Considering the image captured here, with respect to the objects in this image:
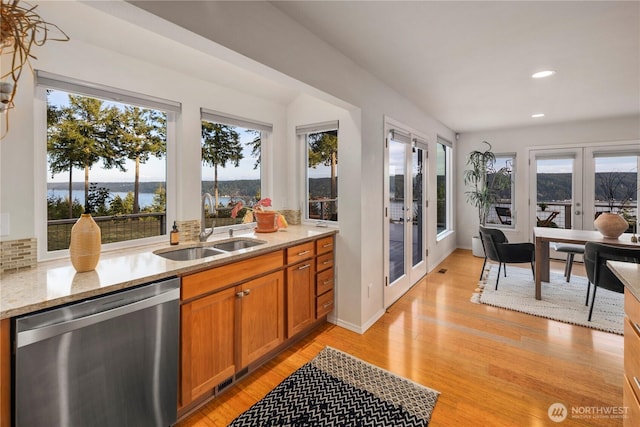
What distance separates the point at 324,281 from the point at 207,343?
124cm

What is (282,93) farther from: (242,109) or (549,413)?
(549,413)

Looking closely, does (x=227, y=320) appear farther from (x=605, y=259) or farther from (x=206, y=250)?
(x=605, y=259)

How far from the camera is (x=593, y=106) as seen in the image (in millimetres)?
4035

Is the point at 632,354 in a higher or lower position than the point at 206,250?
lower

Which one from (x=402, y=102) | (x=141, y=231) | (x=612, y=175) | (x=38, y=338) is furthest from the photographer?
(x=612, y=175)

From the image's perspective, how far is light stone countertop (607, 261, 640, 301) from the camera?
1.28m

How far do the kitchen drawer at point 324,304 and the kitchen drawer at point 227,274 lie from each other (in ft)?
2.21

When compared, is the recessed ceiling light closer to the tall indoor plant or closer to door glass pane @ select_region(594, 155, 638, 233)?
the tall indoor plant

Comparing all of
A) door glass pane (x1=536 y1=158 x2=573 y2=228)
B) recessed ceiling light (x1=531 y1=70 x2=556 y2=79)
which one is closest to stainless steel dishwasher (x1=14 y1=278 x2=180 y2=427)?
Result: recessed ceiling light (x1=531 y1=70 x2=556 y2=79)

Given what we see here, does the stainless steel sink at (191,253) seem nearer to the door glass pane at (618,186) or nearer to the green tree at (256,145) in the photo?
the green tree at (256,145)

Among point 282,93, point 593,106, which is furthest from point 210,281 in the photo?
point 593,106

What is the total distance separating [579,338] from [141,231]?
3792 millimetres

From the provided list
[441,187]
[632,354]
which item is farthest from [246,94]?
[441,187]

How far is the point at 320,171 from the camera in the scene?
3254 mm
